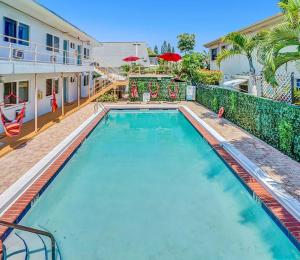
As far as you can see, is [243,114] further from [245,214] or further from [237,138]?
[245,214]

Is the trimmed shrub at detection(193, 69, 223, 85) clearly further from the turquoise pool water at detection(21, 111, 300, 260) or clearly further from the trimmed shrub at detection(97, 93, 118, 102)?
the turquoise pool water at detection(21, 111, 300, 260)

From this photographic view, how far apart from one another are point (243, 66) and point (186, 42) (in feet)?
154

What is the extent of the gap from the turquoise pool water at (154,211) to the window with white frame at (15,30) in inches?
259

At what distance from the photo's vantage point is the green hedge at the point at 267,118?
1143cm

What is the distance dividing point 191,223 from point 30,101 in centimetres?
1431

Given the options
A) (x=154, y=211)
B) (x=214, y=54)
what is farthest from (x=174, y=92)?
(x=154, y=211)

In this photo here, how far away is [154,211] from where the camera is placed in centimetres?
860

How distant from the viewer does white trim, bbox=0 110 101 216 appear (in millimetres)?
7693

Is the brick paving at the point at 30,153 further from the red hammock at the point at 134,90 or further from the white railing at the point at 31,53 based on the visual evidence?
the red hammock at the point at 134,90

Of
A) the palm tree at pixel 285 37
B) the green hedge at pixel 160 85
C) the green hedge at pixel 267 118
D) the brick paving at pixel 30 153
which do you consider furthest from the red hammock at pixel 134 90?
the palm tree at pixel 285 37

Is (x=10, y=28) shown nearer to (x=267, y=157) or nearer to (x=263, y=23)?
(x=267, y=157)

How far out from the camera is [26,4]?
15.2 meters

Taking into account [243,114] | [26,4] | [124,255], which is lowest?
[124,255]

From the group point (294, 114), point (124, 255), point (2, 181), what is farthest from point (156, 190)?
point (294, 114)
